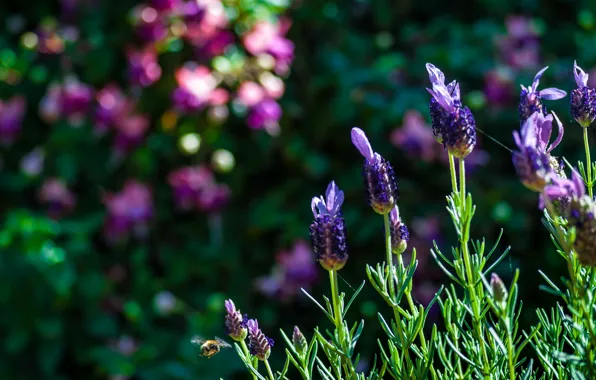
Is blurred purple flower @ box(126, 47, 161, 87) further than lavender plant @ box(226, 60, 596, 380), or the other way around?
blurred purple flower @ box(126, 47, 161, 87)

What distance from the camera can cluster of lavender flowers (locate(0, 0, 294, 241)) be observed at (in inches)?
90.9

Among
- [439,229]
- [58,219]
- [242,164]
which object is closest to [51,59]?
[58,219]

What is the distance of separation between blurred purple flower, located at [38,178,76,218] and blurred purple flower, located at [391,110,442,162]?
0.94 metres

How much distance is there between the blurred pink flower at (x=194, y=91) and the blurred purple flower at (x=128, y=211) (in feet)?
0.86

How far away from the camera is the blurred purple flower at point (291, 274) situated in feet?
7.24

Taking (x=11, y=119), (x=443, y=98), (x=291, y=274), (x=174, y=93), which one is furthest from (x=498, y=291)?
(x=11, y=119)

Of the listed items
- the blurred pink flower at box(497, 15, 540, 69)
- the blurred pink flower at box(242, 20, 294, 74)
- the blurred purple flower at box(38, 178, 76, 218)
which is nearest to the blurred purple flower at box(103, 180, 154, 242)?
the blurred purple flower at box(38, 178, 76, 218)

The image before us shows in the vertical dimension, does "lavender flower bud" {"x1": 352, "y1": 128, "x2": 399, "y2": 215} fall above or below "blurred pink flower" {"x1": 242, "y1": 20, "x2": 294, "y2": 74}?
above

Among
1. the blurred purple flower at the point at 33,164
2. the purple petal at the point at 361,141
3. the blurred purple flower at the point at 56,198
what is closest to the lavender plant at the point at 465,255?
the purple petal at the point at 361,141

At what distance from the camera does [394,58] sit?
244cm

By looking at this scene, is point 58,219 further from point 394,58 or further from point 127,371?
point 394,58

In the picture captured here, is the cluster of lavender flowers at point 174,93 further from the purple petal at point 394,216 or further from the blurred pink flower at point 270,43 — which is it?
the purple petal at point 394,216

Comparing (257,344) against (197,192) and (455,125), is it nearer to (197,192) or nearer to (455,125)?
(455,125)

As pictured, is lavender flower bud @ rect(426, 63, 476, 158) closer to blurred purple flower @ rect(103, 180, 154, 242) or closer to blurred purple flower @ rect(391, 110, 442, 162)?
blurred purple flower @ rect(391, 110, 442, 162)
